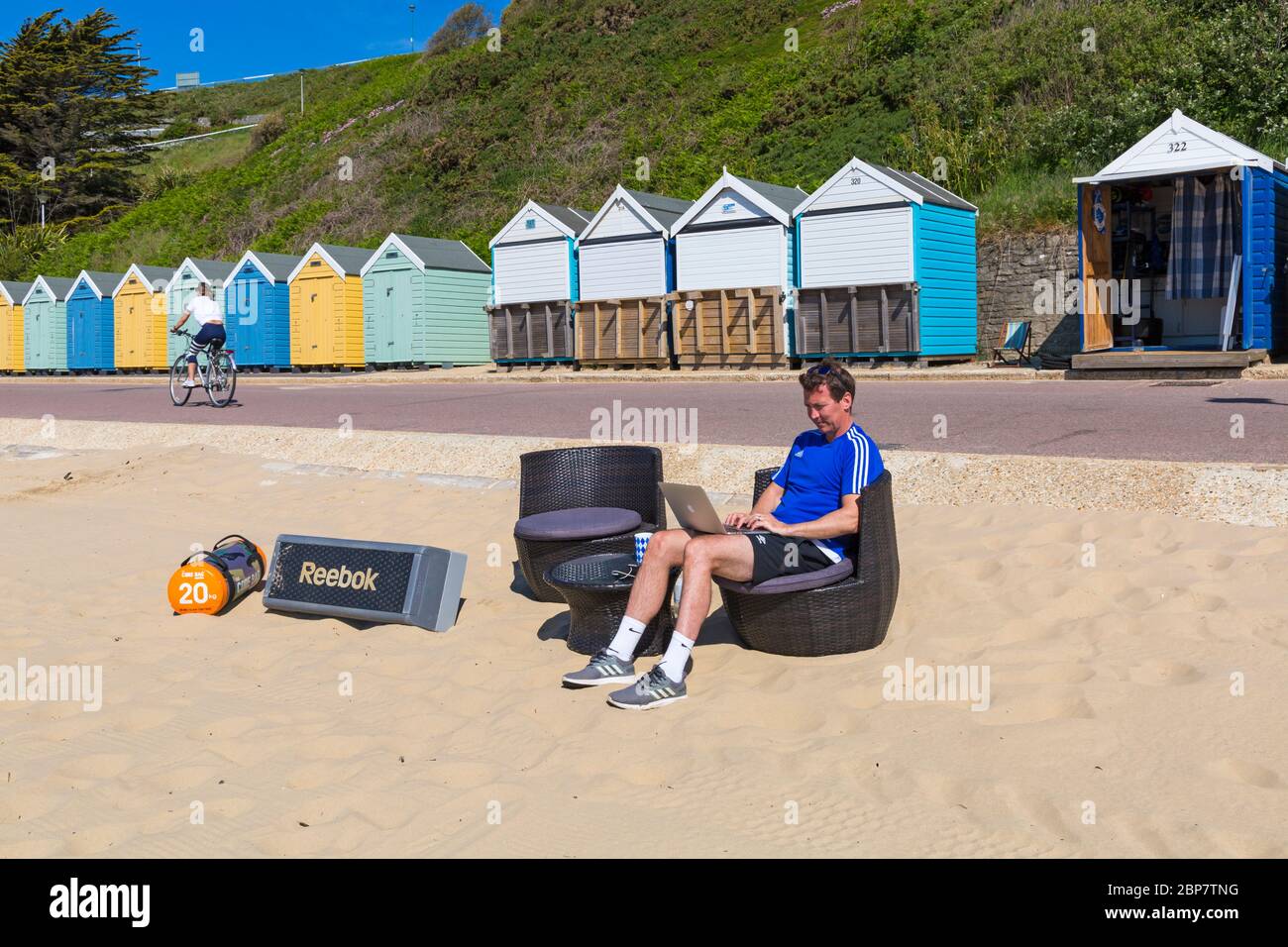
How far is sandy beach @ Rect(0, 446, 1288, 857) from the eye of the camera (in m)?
3.44

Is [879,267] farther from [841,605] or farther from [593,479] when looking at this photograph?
[841,605]

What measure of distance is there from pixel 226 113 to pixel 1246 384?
87.3 meters

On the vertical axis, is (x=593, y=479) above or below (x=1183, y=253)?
below

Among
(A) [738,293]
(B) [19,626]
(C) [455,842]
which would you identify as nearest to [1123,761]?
(C) [455,842]

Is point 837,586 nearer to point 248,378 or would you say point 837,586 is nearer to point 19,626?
point 19,626

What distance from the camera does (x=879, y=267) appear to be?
68.9 feet

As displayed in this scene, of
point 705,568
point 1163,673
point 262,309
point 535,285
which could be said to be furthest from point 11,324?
point 1163,673

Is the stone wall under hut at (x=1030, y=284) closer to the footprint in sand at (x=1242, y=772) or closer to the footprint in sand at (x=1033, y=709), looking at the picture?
the footprint in sand at (x=1033, y=709)

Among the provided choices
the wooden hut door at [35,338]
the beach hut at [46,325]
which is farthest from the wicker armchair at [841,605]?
the wooden hut door at [35,338]

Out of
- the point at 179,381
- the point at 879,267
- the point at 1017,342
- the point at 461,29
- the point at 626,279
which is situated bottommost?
the point at 179,381

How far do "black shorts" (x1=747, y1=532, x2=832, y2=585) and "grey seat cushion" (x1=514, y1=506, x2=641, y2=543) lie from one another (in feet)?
3.57

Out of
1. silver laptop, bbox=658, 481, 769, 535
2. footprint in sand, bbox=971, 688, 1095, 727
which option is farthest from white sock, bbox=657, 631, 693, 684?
footprint in sand, bbox=971, 688, 1095, 727

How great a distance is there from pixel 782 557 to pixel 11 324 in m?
37.2

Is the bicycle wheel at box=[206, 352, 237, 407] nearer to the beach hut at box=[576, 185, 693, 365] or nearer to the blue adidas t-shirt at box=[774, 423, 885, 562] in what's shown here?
the beach hut at box=[576, 185, 693, 365]
